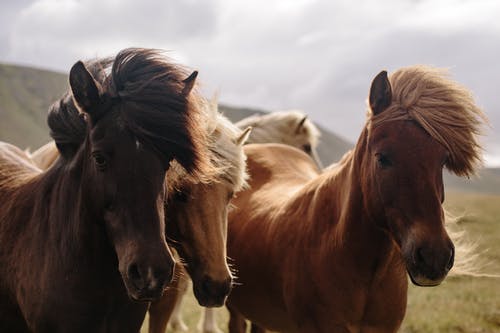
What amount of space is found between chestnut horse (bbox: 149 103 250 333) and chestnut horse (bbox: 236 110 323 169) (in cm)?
340

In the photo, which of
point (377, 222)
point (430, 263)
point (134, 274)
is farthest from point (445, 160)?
point (134, 274)

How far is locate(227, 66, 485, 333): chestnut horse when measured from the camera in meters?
3.05

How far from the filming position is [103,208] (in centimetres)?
283

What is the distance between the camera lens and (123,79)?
3.05m

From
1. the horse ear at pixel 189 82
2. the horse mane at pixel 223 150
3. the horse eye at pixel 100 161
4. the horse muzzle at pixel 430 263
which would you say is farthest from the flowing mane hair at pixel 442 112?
the horse eye at pixel 100 161

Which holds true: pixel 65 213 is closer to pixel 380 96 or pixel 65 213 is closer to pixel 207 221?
pixel 207 221

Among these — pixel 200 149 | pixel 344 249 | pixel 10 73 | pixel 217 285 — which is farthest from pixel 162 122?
pixel 10 73

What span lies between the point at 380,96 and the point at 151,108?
1477 mm

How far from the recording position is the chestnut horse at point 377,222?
305cm

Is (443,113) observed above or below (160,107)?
below

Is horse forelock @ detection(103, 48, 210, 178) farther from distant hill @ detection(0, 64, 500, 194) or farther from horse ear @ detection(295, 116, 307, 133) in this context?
distant hill @ detection(0, 64, 500, 194)

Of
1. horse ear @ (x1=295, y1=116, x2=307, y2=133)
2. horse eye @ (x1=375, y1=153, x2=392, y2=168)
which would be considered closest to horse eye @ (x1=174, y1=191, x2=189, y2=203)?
horse eye @ (x1=375, y1=153, x2=392, y2=168)

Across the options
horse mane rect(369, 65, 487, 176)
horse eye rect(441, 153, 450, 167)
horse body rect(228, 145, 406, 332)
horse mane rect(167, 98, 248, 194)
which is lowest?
horse body rect(228, 145, 406, 332)

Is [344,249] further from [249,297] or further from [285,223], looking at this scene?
[249,297]
